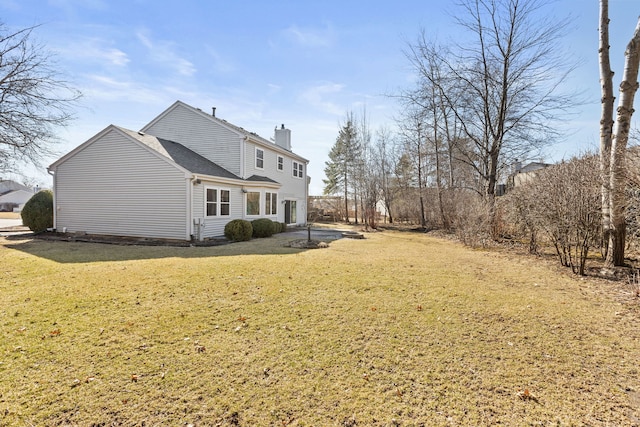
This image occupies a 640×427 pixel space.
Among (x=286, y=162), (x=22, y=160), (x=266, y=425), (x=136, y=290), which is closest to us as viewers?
(x=266, y=425)

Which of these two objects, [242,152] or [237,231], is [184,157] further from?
[237,231]

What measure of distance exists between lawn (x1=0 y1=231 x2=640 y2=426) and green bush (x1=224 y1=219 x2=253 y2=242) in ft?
21.2

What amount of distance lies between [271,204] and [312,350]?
14888 millimetres

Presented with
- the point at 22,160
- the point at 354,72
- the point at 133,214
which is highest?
the point at 354,72

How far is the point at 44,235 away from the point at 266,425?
17.6 m

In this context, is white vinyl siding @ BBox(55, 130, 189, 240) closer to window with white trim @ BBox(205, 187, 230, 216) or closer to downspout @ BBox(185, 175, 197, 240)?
downspout @ BBox(185, 175, 197, 240)

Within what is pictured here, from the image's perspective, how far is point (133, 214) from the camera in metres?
13.6

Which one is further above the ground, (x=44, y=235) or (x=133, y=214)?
(x=133, y=214)

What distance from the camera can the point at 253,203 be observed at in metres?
16.4

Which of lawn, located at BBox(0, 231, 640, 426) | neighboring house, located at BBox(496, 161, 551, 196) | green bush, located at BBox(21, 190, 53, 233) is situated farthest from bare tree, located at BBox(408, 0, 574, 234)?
green bush, located at BBox(21, 190, 53, 233)

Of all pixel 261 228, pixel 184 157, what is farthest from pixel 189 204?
pixel 261 228

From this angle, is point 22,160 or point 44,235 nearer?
point 44,235

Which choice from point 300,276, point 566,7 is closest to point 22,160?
point 300,276

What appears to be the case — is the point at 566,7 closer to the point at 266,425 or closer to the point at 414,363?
the point at 414,363
